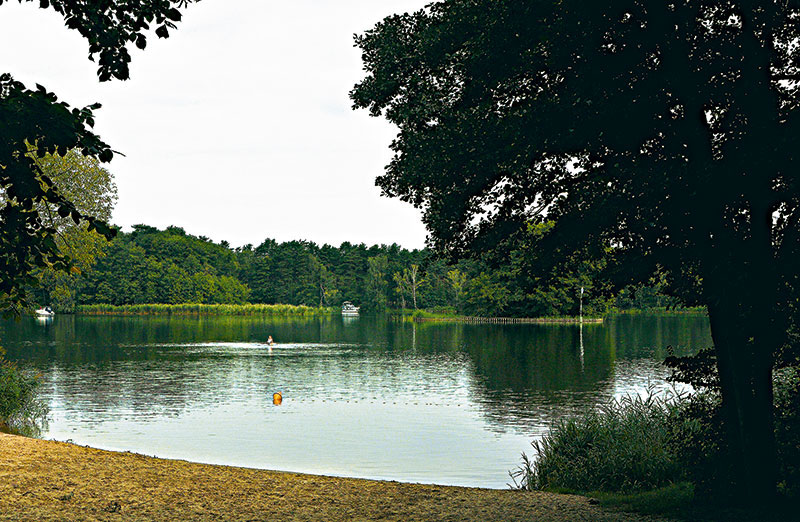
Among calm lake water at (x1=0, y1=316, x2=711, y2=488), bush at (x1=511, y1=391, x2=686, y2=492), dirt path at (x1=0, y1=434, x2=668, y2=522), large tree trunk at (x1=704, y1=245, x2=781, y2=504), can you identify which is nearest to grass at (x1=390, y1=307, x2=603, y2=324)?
calm lake water at (x1=0, y1=316, x2=711, y2=488)

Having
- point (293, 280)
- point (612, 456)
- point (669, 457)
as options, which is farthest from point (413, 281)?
point (669, 457)

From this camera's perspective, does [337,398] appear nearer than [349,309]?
Yes

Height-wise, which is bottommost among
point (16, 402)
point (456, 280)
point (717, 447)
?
point (16, 402)

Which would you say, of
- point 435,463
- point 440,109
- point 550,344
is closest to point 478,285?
point 550,344

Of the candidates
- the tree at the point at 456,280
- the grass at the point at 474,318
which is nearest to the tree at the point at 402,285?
the grass at the point at 474,318

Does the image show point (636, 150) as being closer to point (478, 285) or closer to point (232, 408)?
point (232, 408)

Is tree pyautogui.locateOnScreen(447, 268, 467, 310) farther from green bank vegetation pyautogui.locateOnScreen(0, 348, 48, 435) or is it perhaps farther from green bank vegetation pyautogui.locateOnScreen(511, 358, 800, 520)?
green bank vegetation pyautogui.locateOnScreen(511, 358, 800, 520)

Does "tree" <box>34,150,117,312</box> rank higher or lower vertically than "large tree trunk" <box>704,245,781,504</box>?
higher

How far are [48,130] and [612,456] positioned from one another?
10996 mm

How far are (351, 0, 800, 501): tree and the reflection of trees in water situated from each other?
1407cm

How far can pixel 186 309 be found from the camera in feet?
442

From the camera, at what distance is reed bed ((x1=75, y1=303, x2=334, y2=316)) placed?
128 metres

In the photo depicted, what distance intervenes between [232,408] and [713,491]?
2004 cm

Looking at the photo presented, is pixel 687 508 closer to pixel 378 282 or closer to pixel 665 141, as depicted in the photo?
pixel 665 141
